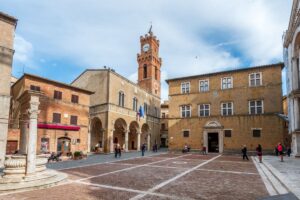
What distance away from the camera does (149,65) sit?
53.8m

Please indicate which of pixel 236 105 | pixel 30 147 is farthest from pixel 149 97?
pixel 30 147

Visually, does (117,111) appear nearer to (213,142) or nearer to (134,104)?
(134,104)

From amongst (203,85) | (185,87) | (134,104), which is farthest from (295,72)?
(134,104)

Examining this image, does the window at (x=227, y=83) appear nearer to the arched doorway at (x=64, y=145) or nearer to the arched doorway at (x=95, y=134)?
the arched doorway at (x=95, y=134)

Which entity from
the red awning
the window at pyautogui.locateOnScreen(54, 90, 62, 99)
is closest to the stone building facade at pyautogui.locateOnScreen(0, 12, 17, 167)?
the red awning

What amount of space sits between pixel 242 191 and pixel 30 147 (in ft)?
31.6

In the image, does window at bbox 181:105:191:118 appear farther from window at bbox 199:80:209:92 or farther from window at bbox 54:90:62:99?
window at bbox 54:90:62:99

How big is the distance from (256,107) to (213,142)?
8323mm

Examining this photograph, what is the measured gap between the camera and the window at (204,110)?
32938 millimetres

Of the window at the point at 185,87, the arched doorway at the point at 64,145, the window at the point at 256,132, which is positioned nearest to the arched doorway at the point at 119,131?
the arched doorway at the point at 64,145

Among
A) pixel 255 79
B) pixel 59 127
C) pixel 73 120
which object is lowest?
pixel 59 127

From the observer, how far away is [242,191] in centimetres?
873

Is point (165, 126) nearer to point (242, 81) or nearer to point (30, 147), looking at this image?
point (242, 81)

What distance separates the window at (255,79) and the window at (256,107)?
98.6 inches
